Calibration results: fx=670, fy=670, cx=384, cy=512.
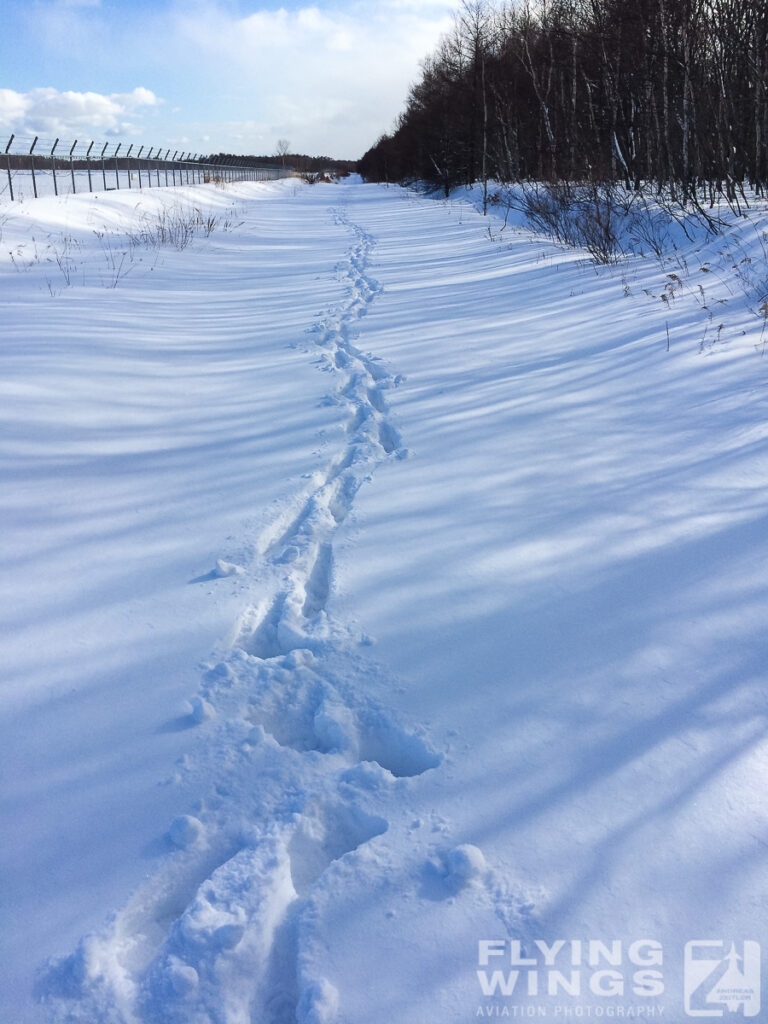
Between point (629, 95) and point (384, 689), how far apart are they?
1623 centimetres

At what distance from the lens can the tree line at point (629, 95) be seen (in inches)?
403

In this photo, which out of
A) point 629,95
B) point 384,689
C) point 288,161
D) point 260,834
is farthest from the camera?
point 288,161

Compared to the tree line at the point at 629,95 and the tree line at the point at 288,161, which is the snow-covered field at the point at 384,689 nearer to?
the tree line at the point at 629,95

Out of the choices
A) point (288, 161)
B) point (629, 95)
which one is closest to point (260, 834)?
point (629, 95)

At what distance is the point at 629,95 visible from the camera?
1418cm

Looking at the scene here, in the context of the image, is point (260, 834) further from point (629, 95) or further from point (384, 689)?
point (629, 95)

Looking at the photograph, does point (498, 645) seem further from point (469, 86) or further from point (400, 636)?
point (469, 86)

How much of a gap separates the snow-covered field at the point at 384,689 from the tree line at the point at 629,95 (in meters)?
7.98

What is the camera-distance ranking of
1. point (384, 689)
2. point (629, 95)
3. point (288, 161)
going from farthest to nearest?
point (288, 161)
point (629, 95)
point (384, 689)

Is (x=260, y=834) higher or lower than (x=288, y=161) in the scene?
lower

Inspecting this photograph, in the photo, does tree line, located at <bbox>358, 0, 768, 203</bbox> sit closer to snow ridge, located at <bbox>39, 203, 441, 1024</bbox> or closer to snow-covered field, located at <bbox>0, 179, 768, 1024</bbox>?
snow-covered field, located at <bbox>0, 179, 768, 1024</bbox>

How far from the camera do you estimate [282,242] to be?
42.4ft

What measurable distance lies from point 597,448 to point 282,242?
437 inches

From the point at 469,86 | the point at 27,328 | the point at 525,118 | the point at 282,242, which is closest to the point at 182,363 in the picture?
the point at 27,328
